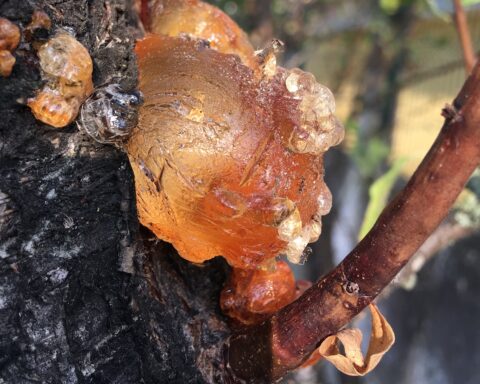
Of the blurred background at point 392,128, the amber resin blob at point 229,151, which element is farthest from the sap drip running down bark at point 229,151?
the blurred background at point 392,128

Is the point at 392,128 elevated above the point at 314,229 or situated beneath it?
situated beneath

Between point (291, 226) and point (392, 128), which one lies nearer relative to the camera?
Answer: point (291, 226)

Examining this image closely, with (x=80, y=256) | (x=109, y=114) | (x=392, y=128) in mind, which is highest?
(x=109, y=114)

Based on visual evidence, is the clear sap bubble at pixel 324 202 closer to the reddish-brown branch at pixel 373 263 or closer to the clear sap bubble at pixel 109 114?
the reddish-brown branch at pixel 373 263

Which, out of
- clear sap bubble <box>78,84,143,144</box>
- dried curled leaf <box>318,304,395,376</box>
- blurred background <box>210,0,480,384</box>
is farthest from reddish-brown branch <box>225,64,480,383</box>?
blurred background <box>210,0,480,384</box>

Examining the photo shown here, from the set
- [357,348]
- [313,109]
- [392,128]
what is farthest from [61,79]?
[392,128]

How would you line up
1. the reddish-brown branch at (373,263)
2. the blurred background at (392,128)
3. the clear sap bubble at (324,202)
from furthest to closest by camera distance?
the blurred background at (392,128) < the clear sap bubble at (324,202) < the reddish-brown branch at (373,263)

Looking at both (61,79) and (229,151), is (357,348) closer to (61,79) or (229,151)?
(229,151)
